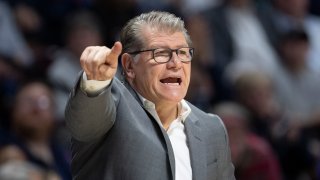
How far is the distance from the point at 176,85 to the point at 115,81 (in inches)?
8.0

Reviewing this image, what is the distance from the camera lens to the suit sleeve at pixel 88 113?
99.6 inches

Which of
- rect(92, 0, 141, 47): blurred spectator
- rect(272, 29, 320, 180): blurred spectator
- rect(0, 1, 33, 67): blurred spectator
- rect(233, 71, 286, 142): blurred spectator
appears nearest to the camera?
rect(233, 71, 286, 142): blurred spectator

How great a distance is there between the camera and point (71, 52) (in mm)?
6414

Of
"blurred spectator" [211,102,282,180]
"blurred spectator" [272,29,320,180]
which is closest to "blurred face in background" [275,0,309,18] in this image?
"blurred spectator" [272,29,320,180]

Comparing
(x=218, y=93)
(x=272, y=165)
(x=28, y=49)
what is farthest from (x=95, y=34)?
(x=272, y=165)

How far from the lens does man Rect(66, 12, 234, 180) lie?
2541 mm

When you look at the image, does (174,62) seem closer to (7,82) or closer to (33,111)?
(33,111)

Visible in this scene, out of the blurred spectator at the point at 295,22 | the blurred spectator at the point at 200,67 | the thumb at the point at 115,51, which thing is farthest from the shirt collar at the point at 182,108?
the blurred spectator at the point at 295,22

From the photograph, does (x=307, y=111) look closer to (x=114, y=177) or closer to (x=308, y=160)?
(x=308, y=160)

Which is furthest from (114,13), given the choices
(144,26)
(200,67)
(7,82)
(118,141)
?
(118,141)

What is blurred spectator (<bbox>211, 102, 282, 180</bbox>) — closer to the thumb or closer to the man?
the man

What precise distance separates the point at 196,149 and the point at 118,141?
30 cm

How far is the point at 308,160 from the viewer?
6.09m

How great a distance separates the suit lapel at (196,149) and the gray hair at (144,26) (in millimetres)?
316
